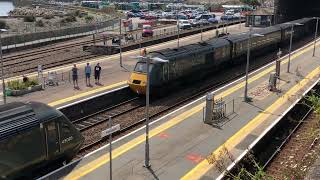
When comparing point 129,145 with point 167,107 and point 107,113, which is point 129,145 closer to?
point 107,113

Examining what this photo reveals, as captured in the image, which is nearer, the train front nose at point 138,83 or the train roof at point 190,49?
the train front nose at point 138,83

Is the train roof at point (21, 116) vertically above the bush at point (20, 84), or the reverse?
the train roof at point (21, 116)

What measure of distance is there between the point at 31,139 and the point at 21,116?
0.84 m

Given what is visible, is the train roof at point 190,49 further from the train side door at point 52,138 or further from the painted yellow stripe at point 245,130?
the train side door at point 52,138

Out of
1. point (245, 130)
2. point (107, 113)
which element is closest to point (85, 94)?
point (107, 113)

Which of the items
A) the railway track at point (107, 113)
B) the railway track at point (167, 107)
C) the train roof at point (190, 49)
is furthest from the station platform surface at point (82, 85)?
the railway track at point (167, 107)

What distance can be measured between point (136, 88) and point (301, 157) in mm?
11341

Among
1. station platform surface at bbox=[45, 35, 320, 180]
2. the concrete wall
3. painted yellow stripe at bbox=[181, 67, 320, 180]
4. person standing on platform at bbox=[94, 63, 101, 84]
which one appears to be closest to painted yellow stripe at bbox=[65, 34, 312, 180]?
station platform surface at bbox=[45, 35, 320, 180]

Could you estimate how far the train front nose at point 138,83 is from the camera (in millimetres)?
27750

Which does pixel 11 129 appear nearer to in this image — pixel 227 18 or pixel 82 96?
pixel 82 96

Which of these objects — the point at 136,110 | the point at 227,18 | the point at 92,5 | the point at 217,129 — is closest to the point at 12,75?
the point at 136,110

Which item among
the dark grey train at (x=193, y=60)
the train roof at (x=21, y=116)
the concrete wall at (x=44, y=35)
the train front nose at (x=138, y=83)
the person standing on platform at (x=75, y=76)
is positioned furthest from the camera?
the concrete wall at (x=44, y=35)

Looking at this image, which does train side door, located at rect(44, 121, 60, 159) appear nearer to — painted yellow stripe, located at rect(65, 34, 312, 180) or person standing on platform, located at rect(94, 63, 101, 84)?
painted yellow stripe, located at rect(65, 34, 312, 180)

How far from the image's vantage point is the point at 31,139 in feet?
49.3
